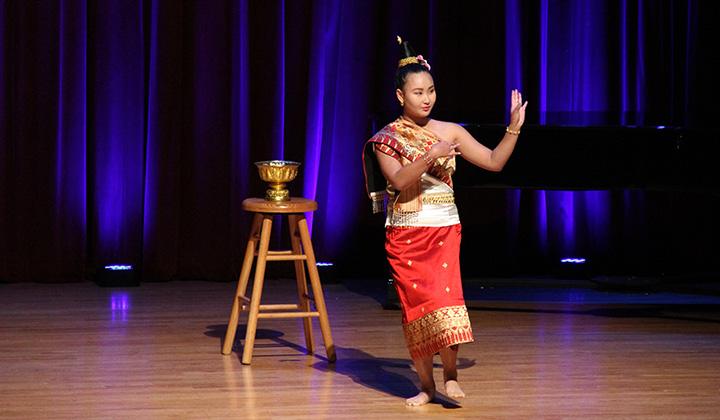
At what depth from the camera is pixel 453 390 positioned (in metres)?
3.72

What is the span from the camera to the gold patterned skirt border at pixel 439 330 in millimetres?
3570

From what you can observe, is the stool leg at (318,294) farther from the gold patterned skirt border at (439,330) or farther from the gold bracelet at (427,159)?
the gold bracelet at (427,159)

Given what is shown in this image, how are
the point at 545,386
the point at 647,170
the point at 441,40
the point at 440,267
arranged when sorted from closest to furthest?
the point at 440,267 → the point at 545,386 → the point at 647,170 → the point at 441,40

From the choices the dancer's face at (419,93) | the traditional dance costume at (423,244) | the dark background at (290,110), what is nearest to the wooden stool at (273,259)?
the traditional dance costume at (423,244)

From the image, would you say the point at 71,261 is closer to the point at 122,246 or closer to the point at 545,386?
the point at 122,246

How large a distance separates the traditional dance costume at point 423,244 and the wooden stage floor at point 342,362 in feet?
0.97

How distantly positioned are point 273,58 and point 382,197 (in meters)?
3.05

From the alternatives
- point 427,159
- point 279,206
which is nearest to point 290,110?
point 279,206

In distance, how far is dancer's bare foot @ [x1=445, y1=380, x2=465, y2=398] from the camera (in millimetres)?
3715

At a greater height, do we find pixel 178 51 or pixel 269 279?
pixel 178 51

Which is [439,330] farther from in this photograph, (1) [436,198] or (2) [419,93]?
(2) [419,93]

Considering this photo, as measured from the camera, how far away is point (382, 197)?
3.71 m

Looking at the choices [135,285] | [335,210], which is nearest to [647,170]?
[335,210]

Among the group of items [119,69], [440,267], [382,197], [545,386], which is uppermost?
[119,69]
